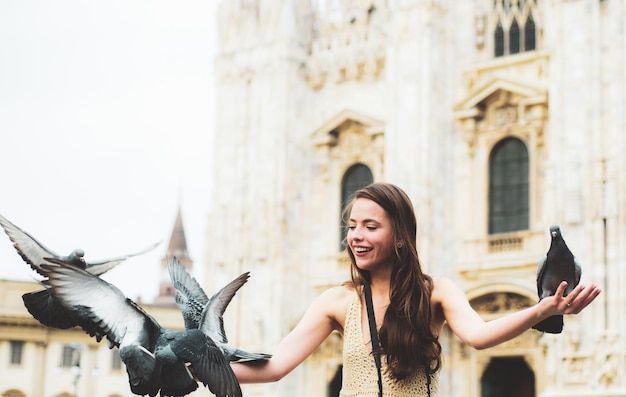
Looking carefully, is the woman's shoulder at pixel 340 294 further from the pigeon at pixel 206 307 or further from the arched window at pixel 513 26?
the arched window at pixel 513 26

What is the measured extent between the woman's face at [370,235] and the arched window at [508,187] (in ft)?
62.9

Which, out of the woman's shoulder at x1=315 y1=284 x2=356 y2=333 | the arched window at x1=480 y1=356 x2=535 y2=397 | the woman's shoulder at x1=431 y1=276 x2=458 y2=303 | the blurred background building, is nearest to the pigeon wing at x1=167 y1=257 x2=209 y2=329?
the woman's shoulder at x1=315 y1=284 x2=356 y2=333

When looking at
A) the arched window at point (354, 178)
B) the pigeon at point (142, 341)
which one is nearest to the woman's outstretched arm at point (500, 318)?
the pigeon at point (142, 341)

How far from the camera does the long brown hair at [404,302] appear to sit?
3.71 m

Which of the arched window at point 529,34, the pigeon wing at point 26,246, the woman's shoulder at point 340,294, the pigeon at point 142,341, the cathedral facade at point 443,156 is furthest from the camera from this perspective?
the arched window at point 529,34

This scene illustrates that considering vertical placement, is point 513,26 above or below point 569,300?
above

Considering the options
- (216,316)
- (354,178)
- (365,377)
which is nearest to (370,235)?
(365,377)

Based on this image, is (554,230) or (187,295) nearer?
(554,230)

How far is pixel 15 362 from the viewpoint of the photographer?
1574 inches

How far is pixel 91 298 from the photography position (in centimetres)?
372

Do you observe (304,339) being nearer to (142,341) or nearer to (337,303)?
(337,303)

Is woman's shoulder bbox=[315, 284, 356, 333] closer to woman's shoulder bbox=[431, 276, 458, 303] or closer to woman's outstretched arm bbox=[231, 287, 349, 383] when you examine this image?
woman's outstretched arm bbox=[231, 287, 349, 383]

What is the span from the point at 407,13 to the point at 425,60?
121 cm

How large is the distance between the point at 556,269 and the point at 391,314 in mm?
591
